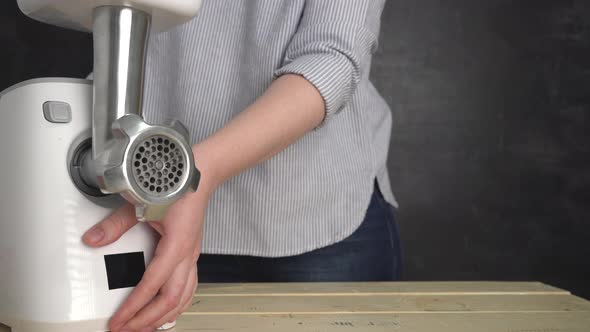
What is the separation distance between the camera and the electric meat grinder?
0.52 meters

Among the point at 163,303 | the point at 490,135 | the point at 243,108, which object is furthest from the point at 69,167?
the point at 490,135

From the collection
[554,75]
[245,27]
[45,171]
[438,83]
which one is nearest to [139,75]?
[45,171]

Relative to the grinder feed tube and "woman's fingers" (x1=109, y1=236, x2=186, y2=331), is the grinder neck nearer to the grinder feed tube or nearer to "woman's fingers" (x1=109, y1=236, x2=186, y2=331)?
the grinder feed tube

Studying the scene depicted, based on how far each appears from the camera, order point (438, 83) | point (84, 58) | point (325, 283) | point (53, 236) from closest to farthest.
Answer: point (53, 236) < point (325, 283) < point (84, 58) < point (438, 83)

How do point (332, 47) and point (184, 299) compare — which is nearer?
point (184, 299)

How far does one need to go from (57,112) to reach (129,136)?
99 mm

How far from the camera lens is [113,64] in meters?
0.52

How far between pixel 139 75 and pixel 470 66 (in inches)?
62.9

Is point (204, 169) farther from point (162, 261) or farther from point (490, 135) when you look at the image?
point (490, 135)

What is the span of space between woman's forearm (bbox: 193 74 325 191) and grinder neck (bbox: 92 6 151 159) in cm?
10

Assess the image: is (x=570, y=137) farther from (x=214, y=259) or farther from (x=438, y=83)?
(x=214, y=259)

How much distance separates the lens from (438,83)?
6.45ft

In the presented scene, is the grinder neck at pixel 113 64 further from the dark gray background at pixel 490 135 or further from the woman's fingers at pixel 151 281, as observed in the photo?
the dark gray background at pixel 490 135

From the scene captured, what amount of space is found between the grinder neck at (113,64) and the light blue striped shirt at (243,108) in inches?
13.3
